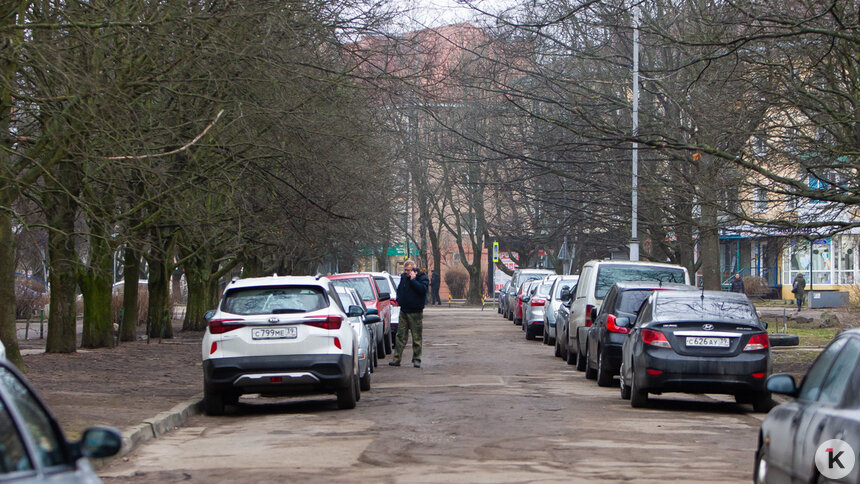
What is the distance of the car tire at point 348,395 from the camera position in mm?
13820

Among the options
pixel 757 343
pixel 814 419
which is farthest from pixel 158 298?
pixel 814 419

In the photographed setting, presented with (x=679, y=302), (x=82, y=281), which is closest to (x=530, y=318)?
(x=82, y=281)

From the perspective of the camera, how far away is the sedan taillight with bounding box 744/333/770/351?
13656mm

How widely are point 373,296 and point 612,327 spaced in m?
8.77

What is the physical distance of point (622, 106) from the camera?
22.2 m

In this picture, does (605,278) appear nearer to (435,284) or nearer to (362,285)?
(362,285)

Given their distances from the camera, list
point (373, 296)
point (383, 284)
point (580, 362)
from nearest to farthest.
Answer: point (580, 362), point (373, 296), point (383, 284)

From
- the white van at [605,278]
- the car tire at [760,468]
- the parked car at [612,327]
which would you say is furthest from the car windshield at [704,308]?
the car tire at [760,468]

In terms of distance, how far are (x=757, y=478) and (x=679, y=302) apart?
7.30 metres

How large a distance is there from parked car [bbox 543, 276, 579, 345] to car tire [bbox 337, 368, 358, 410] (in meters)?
14.9

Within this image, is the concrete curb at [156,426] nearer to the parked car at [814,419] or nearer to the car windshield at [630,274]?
the parked car at [814,419]

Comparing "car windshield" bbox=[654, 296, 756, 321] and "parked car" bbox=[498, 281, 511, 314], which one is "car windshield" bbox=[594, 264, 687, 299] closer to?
"car windshield" bbox=[654, 296, 756, 321]

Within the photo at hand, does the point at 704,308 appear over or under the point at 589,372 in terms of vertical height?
over

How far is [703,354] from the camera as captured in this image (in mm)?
13664
